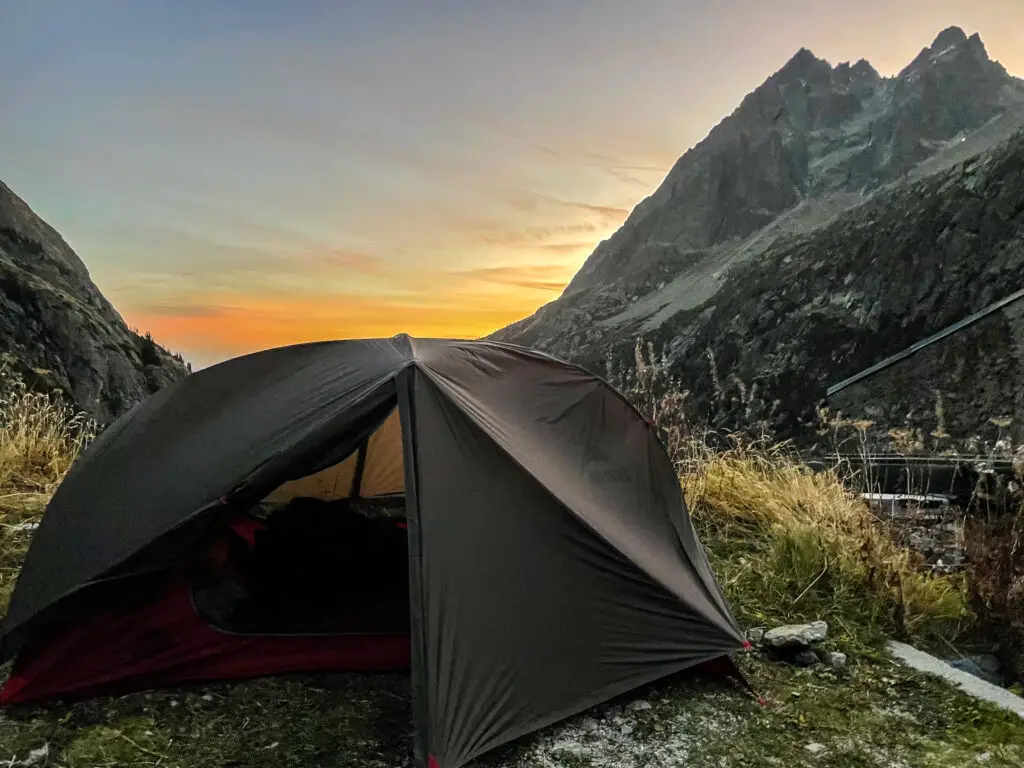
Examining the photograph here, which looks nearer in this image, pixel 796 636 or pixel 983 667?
pixel 796 636

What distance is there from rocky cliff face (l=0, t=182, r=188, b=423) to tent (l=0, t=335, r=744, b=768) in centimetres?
714

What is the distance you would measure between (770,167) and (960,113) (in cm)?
3199

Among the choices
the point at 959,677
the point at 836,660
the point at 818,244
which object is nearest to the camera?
the point at 959,677

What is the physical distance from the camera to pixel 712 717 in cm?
291

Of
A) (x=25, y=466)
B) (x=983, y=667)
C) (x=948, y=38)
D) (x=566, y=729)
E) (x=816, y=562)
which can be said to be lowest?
(x=983, y=667)

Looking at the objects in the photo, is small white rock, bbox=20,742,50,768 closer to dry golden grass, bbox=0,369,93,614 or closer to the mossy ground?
the mossy ground

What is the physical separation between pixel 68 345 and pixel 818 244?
55102mm

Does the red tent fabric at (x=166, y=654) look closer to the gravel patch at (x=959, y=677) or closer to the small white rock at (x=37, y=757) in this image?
the small white rock at (x=37, y=757)

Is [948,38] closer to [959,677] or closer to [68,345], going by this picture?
[68,345]

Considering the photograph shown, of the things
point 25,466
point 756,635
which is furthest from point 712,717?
point 25,466

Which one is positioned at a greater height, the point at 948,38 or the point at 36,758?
the point at 948,38

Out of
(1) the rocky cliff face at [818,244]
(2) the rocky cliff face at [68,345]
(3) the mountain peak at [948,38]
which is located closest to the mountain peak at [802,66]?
(1) the rocky cliff face at [818,244]

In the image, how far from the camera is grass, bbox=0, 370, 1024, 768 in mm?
2588

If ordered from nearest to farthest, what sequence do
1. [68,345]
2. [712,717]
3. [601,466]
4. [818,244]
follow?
[712,717] → [601,466] → [68,345] → [818,244]
